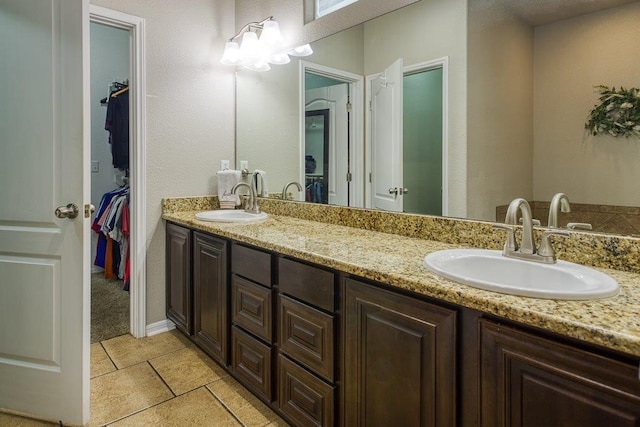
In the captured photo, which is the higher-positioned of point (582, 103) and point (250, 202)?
point (582, 103)

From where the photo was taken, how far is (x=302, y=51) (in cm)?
239

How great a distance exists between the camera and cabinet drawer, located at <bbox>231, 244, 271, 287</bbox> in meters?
1.64

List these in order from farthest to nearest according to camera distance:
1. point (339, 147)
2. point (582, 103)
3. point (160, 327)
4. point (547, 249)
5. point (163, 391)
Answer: point (160, 327) < point (339, 147) < point (163, 391) < point (582, 103) < point (547, 249)

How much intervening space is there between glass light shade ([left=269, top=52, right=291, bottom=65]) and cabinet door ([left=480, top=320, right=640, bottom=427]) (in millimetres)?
2152

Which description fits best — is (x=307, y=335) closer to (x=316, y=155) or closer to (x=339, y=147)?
(x=339, y=147)

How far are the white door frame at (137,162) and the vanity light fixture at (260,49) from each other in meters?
0.58

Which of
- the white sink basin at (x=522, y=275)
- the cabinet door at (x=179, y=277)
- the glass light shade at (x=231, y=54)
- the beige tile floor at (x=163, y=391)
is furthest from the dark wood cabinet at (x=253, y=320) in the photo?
the glass light shade at (x=231, y=54)

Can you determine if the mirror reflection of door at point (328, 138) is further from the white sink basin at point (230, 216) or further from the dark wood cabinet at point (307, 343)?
the dark wood cabinet at point (307, 343)

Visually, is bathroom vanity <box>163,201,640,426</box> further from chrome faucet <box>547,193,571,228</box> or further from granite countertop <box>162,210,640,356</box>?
chrome faucet <box>547,193,571,228</box>

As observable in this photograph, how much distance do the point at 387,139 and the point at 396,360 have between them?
1143 mm

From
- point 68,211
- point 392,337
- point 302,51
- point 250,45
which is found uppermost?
point 250,45

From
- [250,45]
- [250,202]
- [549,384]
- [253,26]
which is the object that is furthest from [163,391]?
[253,26]

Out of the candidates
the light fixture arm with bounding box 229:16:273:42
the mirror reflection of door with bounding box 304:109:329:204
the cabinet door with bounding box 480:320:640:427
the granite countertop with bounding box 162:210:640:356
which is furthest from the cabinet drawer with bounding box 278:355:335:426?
the light fixture arm with bounding box 229:16:273:42

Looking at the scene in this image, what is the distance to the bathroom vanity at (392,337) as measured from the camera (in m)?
0.76
